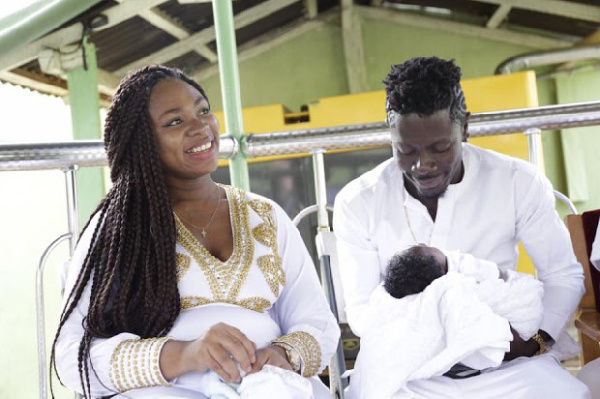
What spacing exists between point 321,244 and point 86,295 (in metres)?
0.84

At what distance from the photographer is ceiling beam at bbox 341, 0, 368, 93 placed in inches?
423

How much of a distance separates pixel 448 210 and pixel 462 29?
9567 mm

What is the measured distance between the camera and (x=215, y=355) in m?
1.58

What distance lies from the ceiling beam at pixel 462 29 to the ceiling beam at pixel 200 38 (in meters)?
1.74

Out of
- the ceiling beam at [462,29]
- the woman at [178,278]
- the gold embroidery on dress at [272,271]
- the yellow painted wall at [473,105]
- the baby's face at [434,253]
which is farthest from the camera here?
the ceiling beam at [462,29]

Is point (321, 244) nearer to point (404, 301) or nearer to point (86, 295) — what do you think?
point (404, 301)

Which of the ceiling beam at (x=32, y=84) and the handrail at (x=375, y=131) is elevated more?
the ceiling beam at (x=32, y=84)

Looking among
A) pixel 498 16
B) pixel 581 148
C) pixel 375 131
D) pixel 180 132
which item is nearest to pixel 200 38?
pixel 498 16

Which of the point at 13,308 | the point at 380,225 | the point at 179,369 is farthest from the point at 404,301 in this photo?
the point at 13,308

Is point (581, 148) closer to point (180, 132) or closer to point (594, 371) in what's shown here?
point (594, 371)

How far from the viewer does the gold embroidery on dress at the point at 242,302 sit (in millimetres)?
1798

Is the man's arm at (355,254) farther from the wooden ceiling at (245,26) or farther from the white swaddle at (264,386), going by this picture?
the wooden ceiling at (245,26)

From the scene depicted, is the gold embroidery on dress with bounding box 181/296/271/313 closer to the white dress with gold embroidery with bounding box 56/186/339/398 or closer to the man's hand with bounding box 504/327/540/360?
the white dress with gold embroidery with bounding box 56/186/339/398

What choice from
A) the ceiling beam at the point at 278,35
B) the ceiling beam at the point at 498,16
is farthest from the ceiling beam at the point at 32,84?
the ceiling beam at the point at 498,16
